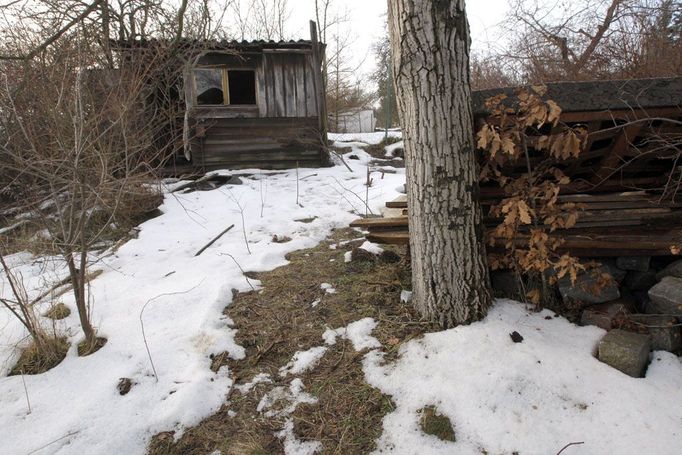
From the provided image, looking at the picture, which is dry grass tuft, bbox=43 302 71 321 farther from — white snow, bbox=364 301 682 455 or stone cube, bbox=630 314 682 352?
stone cube, bbox=630 314 682 352

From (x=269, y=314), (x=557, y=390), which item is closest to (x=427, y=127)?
(x=557, y=390)

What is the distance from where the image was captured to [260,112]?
998 centimetres

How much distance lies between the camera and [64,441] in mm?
2078

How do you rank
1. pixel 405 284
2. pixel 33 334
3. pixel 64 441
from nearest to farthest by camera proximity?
pixel 64 441 < pixel 33 334 < pixel 405 284

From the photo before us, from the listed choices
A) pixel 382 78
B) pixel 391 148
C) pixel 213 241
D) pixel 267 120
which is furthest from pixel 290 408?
pixel 382 78

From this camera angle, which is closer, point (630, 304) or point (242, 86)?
point (630, 304)

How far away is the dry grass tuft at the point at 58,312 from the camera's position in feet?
10.5

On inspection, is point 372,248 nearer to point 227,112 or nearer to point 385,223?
point 385,223

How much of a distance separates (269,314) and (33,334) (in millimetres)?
1694

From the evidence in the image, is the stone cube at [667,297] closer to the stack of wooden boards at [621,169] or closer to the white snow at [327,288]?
the stack of wooden boards at [621,169]

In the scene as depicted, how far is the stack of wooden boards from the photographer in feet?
7.95

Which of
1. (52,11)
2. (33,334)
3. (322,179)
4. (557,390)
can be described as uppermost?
(52,11)

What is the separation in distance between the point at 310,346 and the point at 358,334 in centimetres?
37

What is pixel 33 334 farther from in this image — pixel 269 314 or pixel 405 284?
pixel 405 284
